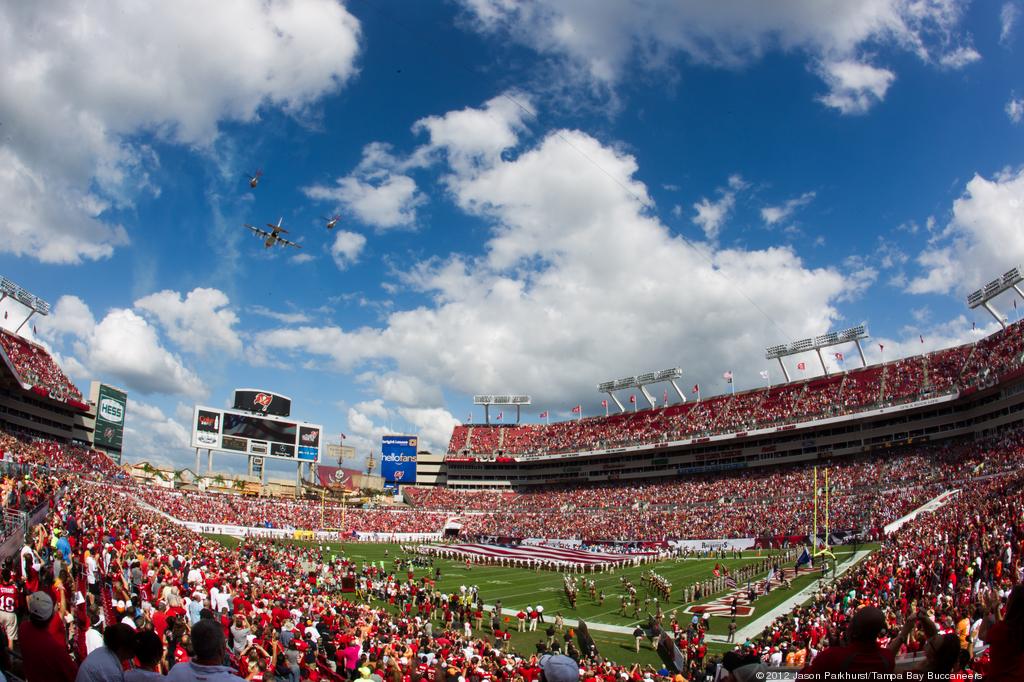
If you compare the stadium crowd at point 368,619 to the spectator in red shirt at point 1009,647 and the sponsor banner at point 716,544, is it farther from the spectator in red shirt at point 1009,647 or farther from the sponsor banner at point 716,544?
the sponsor banner at point 716,544

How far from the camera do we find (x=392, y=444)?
94.4 meters

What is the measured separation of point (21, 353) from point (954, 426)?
76.1 meters

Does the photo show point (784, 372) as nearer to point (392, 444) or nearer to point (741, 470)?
point (741, 470)

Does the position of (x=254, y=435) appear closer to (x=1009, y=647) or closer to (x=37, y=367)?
(x=37, y=367)

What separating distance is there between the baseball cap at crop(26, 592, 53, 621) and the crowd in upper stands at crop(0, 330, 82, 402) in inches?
2355

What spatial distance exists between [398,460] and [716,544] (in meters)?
56.5

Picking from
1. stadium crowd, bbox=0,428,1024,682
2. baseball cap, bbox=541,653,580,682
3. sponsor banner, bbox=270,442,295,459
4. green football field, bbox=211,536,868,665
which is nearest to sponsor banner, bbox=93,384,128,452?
sponsor banner, bbox=270,442,295,459

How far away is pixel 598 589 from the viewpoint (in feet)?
105

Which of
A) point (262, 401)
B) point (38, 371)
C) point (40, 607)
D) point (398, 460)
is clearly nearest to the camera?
point (40, 607)

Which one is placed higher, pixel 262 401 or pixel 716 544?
pixel 262 401

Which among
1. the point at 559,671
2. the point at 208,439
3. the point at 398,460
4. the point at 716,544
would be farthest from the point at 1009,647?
the point at 398,460

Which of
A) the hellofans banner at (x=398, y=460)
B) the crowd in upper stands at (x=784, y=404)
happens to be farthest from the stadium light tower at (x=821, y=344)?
the hellofans banner at (x=398, y=460)

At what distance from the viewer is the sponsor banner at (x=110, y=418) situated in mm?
71688

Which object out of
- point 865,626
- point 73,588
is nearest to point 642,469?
point 73,588
